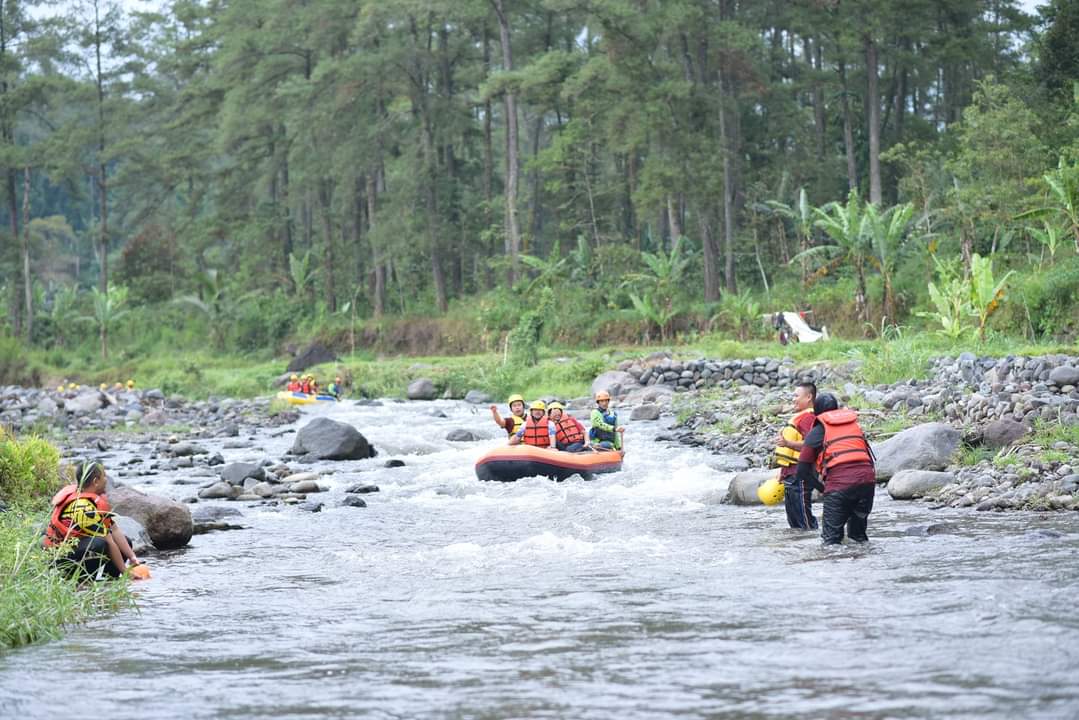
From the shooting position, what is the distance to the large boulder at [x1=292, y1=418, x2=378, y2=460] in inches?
758

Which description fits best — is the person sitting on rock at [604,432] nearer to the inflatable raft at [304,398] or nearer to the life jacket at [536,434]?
the life jacket at [536,434]

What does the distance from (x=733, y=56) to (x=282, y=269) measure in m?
20.1

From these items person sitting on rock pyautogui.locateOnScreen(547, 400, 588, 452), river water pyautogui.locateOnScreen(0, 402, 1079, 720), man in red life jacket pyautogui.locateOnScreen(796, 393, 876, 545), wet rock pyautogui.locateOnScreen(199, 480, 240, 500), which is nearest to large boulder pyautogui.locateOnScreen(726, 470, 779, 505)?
river water pyautogui.locateOnScreen(0, 402, 1079, 720)

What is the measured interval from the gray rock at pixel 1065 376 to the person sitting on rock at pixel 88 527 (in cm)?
1181

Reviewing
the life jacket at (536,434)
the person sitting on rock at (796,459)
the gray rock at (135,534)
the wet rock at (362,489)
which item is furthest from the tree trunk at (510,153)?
the person sitting on rock at (796,459)

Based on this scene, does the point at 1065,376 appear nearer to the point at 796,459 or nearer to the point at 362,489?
the point at 796,459

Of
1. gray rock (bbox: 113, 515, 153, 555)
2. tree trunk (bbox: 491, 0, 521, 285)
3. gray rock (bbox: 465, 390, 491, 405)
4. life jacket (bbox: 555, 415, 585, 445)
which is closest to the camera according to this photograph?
gray rock (bbox: 113, 515, 153, 555)

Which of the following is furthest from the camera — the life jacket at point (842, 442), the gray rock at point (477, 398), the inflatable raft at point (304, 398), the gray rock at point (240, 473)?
the inflatable raft at point (304, 398)

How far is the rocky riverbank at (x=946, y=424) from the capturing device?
12.3 m

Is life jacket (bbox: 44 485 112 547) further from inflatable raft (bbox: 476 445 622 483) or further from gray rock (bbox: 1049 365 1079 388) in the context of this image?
gray rock (bbox: 1049 365 1079 388)

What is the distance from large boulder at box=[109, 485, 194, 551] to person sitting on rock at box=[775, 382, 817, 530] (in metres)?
5.79

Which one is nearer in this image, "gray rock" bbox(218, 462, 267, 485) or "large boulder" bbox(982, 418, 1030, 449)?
"large boulder" bbox(982, 418, 1030, 449)

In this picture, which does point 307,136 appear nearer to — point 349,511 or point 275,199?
point 275,199

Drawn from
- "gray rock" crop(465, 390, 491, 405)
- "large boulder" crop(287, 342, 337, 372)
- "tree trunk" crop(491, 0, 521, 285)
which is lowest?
"gray rock" crop(465, 390, 491, 405)
